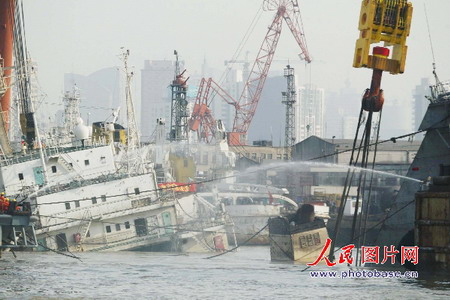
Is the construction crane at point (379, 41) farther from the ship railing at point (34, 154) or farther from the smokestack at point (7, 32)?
the smokestack at point (7, 32)

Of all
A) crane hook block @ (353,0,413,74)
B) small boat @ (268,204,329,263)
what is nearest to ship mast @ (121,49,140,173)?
small boat @ (268,204,329,263)

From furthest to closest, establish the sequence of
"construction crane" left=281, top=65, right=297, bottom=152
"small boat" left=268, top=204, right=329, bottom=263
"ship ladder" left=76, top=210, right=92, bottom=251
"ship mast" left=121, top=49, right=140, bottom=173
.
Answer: "construction crane" left=281, top=65, right=297, bottom=152, "ship mast" left=121, top=49, right=140, bottom=173, "ship ladder" left=76, top=210, right=92, bottom=251, "small boat" left=268, top=204, right=329, bottom=263

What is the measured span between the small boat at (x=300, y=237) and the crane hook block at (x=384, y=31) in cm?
2383

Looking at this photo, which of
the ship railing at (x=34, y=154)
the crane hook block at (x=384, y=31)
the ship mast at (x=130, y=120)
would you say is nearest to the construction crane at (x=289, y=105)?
the ship mast at (x=130, y=120)

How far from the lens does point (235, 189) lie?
12044cm

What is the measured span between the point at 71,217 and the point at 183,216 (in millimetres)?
12819

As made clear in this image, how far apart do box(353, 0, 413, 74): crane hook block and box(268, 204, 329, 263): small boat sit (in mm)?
23832

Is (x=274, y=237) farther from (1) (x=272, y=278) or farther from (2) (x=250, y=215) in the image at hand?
(2) (x=250, y=215)

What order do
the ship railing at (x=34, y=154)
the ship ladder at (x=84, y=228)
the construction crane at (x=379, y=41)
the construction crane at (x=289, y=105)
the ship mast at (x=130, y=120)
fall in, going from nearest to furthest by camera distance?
1. the construction crane at (x=379, y=41)
2. the ship railing at (x=34, y=154)
3. the ship ladder at (x=84, y=228)
4. the ship mast at (x=130, y=120)
5. the construction crane at (x=289, y=105)

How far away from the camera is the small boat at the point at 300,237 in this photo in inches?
2672

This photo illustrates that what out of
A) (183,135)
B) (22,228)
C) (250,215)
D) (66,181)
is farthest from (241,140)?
(22,228)

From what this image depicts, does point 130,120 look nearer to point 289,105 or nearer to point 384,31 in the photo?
point 384,31

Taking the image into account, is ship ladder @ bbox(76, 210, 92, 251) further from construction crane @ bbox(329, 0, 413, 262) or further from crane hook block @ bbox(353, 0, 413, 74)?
crane hook block @ bbox(353, 0, 413, 74)

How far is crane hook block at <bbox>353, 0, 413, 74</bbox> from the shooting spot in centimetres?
4522
